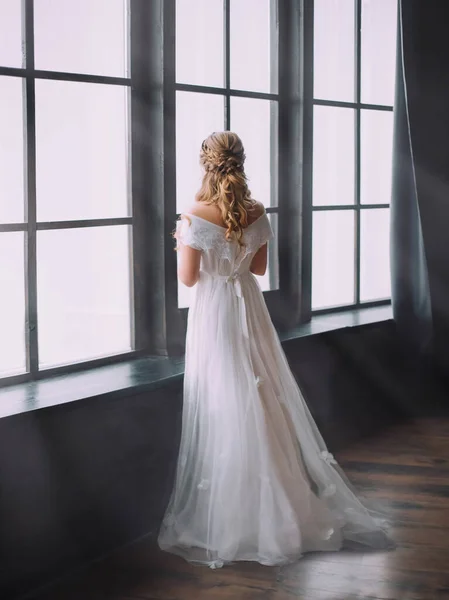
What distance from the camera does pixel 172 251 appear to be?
3.64 meters

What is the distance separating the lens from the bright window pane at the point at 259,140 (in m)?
4.10

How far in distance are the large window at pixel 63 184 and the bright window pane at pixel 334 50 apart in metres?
1.38

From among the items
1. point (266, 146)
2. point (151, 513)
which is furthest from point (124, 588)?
point (266, 146)

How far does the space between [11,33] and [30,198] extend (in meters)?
0.53

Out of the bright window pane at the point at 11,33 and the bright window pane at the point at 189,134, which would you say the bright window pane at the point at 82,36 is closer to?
the bright window pane at the point at 11,33

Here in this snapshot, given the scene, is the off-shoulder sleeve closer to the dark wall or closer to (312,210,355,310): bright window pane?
the dark wall

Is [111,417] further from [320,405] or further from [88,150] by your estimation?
[320,405]

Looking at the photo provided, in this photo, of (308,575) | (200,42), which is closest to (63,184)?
(200,42)

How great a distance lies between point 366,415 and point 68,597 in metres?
2.35

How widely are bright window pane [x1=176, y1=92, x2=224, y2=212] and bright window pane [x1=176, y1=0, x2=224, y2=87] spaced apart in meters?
0.08

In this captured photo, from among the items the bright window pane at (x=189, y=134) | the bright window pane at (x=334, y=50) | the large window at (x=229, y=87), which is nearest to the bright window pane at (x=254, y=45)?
the large window at (x=229, y=87)

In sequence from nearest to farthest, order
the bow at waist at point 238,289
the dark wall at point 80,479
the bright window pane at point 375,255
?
the dark wall at point 80,479 → the bow at waist at point 238,289 → the bright window pane at point 375,255

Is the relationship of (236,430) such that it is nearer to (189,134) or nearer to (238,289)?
(238,289)

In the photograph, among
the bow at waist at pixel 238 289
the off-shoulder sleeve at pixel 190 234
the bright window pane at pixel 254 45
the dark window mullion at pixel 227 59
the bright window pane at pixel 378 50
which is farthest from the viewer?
the bright window pane at pixel 378 50
